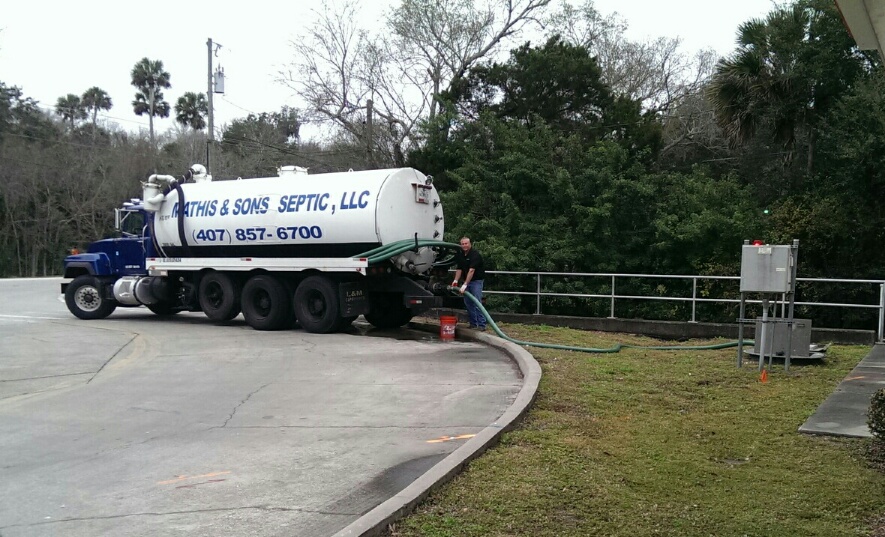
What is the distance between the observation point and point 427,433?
690cm

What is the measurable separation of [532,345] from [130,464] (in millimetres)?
7413

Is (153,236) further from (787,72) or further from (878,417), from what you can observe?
(787,72)

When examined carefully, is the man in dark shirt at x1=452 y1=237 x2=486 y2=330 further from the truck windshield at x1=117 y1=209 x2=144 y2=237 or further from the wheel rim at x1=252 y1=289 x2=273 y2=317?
the truck windshield at x1=117 y1=209 x2=144 y2=237

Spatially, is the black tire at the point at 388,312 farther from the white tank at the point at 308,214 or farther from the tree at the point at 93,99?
the tree at the point at 93,99

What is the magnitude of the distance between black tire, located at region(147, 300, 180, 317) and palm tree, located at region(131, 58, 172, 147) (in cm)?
5099

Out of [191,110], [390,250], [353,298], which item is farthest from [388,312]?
[191,110]

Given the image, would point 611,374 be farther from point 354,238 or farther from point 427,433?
point 354,238

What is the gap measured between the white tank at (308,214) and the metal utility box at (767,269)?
6846mm

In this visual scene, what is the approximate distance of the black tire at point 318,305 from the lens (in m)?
14.5

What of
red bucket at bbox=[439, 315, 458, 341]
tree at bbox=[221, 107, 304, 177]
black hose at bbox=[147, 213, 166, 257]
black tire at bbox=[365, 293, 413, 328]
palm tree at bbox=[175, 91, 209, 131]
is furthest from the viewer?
palm tree at bbox=[175, 91, 209, 131]

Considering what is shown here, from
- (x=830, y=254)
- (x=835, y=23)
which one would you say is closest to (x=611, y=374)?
(x=830, y=254)

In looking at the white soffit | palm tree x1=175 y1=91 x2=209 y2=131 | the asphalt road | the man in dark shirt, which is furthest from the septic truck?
palm tree x1=175 y1=91 x2=209 y2=131

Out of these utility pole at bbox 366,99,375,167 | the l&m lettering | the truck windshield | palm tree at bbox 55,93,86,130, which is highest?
palm tree at bbox 55,93,86,130

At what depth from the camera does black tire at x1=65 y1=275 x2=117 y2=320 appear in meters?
18.0
